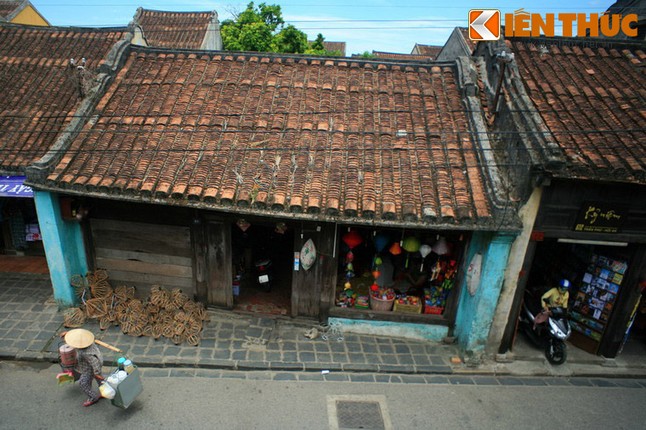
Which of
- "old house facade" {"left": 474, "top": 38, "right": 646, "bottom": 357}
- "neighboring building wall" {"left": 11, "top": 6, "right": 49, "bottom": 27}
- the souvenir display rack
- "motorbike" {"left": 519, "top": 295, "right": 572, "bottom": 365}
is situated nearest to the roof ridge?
"old house facade" {"left": 474, "top": 38, "right": 646, "bottom": 357}

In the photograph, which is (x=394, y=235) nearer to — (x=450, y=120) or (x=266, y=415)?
(x=450, y=120)

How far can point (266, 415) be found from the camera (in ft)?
24.8

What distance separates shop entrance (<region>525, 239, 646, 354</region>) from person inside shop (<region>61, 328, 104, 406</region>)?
32.5 ft

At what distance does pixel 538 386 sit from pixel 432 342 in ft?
8.06

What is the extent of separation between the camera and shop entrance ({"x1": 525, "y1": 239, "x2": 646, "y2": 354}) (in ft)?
29.9

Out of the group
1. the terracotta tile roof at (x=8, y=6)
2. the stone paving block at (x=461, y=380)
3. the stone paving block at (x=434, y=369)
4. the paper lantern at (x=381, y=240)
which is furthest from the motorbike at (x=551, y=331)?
the terracotta tile roof at (x=8, y=6)

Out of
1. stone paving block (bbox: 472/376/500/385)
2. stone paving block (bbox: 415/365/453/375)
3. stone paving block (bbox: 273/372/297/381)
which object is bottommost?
stone paving block (bbox: 273/372/297/381)

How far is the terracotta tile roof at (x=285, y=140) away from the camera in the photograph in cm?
829

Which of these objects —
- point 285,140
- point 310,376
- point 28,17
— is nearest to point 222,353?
point 310,376

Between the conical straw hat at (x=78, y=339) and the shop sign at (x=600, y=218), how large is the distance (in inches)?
402

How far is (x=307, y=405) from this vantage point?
784cm

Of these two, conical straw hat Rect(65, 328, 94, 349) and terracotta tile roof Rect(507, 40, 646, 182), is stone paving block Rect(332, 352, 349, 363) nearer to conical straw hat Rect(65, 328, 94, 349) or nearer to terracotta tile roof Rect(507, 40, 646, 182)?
conical straw hat Rect(65, 328, 94, 349)

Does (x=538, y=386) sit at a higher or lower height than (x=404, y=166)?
lower

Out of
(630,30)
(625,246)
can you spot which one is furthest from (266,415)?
(630,30)
